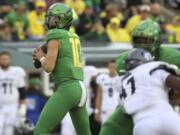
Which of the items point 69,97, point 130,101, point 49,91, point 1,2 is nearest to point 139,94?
point 130,101

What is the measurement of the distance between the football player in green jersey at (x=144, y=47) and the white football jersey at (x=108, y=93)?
525 centimetres

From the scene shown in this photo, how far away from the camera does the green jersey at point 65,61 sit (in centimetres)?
785

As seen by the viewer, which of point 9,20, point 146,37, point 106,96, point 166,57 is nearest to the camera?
point 146,37

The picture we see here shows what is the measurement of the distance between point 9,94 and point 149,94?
6048 mm

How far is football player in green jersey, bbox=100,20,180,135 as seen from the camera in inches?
296

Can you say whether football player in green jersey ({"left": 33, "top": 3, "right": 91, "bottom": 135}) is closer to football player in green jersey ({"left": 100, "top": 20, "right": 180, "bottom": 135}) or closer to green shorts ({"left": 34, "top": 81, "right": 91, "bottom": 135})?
green shorts ({"left": 34, "top": 81, "right": 91, "bottom": 135})

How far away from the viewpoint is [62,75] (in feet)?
25.7

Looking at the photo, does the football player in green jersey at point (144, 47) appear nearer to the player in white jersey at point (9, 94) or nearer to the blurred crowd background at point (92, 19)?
the player in white jersey at point (9, 94)

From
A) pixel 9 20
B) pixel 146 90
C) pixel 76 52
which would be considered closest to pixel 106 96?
pixel 9 20

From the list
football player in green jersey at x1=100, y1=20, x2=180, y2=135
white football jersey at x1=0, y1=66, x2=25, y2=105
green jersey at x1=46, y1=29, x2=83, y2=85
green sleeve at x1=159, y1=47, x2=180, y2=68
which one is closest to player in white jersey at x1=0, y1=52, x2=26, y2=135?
white football jersey at x1=0, y1=66, x2=25, y2=105

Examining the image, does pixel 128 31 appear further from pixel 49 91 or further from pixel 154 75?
pixel 154 75

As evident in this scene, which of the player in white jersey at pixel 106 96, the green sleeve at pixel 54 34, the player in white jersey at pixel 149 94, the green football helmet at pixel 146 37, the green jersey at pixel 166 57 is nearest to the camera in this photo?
the player in white jersey at pixel 149 94

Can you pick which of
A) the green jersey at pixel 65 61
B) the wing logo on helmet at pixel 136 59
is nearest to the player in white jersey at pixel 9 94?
the green jersey at pixel 65 61

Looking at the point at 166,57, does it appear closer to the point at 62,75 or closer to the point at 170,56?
the point at 170,56
